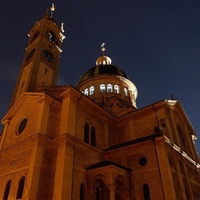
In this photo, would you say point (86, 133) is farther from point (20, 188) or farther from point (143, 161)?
point (20, 188)

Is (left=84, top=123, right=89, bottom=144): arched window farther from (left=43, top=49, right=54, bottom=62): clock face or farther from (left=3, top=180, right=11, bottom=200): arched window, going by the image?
(left=43, top=49, right=54, bottom=62): clock face

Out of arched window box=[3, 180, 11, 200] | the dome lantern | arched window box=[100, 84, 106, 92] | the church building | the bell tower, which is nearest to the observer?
the church building

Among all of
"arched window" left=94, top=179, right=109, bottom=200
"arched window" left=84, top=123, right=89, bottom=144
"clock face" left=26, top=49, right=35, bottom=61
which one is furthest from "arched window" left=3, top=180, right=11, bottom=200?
"clock face" left=26, top=49, right=35, bottom=61

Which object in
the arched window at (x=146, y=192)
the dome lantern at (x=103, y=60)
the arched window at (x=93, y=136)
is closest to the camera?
the arched window at (x=146, y=192)

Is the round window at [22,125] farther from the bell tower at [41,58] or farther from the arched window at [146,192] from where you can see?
the arched window at [146,192]

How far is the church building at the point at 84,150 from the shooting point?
15859mm

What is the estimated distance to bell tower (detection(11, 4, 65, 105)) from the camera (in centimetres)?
2486

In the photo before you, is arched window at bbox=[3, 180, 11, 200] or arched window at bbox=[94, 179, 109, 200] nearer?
arched window at bbox=[3, 180, 11, 200]

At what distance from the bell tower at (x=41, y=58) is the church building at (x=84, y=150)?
0.58 ft

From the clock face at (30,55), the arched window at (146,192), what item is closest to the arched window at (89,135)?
the arched window at (146,192)

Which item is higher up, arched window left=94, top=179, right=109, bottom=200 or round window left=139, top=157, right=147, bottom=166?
round window left=139, top=157, right=147, bottom=166

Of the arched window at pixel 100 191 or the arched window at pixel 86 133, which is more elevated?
the arched window at pixel 86 133

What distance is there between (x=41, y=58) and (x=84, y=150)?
14604 mm

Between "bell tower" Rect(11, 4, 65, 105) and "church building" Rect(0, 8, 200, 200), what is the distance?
0.18 m
